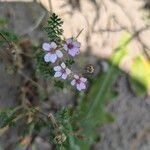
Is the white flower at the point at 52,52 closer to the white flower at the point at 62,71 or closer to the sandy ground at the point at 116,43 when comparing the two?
the white flower at the point at 62,71

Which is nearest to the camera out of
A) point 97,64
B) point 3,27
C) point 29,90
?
point 3,27

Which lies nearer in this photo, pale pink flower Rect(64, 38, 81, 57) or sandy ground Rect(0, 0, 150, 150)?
pale pink flower Rect(64, 38, 81, 57)

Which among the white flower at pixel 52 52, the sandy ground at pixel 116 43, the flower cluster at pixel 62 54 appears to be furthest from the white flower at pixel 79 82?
the sandy ground at pixel 116 43

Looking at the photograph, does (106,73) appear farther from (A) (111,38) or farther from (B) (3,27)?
(B) (3,27)

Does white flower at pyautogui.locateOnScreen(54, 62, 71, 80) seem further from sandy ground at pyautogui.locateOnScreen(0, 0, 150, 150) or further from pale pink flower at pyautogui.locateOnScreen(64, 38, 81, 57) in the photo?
sandy ground at pyautogui.locateOnScreen(0, 0, 150, 150)

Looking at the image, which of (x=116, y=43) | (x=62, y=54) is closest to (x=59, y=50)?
(x=62, y=54)

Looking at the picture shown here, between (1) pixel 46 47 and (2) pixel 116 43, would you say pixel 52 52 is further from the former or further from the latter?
(2) pixel 116 43

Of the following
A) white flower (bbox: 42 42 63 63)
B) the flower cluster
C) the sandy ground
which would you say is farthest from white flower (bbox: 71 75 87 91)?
the sandy ground

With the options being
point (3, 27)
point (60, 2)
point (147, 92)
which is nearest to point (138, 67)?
point (147, 92)
